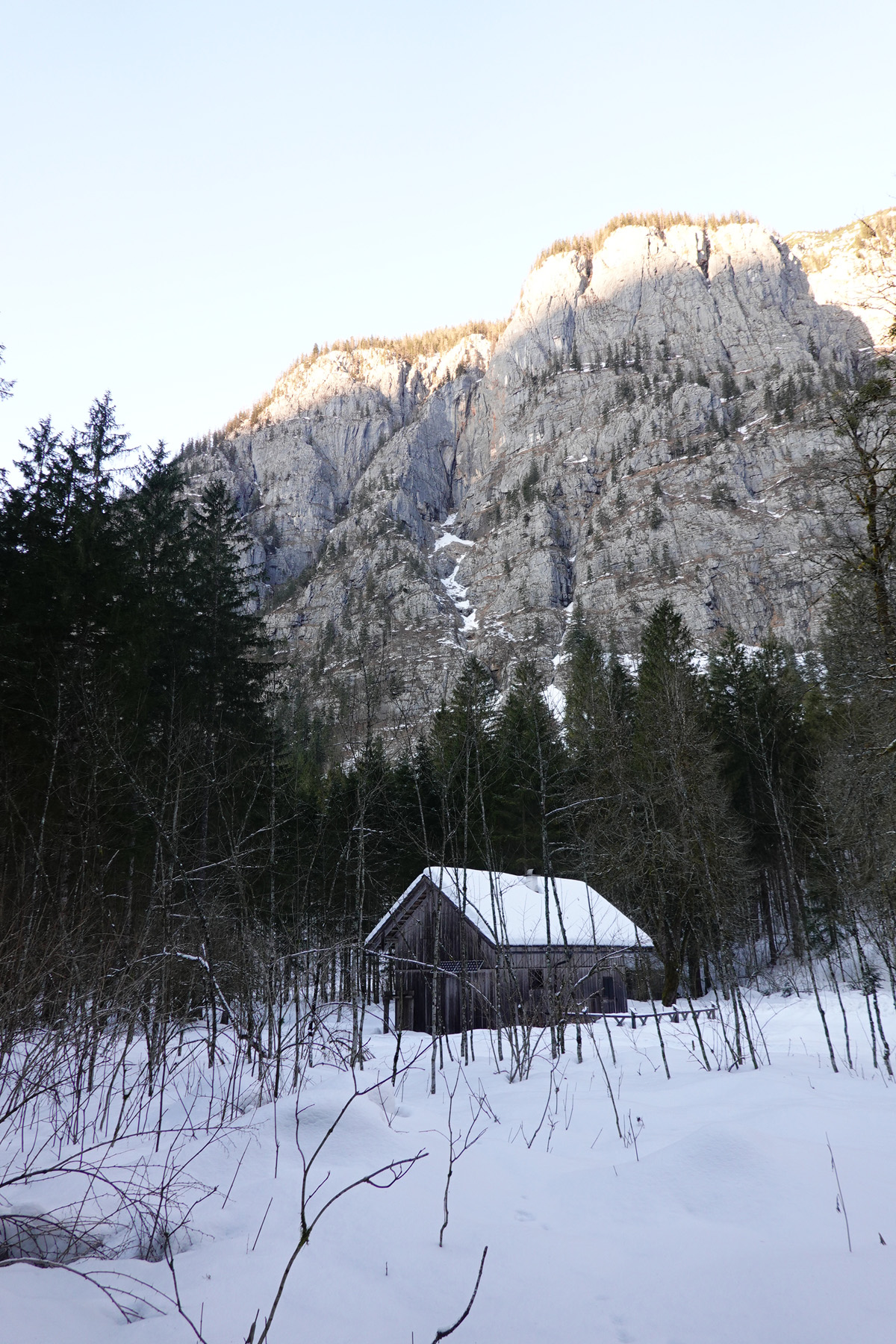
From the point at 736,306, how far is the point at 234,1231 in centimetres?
15254

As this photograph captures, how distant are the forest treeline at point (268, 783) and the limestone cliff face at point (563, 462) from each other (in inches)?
2060

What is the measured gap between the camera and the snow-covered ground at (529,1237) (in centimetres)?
254

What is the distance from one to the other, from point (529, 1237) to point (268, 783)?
1607 centimetres

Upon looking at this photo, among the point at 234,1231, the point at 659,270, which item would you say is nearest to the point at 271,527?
the point at 659,270

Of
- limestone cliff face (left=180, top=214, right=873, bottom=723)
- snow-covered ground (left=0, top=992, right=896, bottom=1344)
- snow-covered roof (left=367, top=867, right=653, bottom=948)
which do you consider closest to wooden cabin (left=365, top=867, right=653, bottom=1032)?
snow-covered roof (left=367, top=867, right=653, bottom=948)

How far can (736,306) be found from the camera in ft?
416

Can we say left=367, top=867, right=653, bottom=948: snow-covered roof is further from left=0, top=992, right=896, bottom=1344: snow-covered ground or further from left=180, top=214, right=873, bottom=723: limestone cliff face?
left=180, top=214, right=873, bottom=723: limestone cliff face

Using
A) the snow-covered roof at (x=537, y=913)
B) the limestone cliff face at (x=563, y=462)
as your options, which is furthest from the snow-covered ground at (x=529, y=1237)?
the limestone cliff face at (x=563, y=462)

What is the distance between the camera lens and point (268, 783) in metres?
18.5

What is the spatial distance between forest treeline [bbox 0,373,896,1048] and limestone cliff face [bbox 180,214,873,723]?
52.3m

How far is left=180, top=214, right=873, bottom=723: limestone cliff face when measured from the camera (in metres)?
93.9

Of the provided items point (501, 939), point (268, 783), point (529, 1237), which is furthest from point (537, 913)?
point (529, 1237)

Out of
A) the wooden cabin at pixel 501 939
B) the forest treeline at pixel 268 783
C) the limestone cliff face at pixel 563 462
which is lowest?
the wooden cabin at pixel 501 939

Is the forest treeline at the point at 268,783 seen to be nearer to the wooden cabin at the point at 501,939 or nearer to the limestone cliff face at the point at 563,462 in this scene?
the wooden cabin at the point at 501,939
